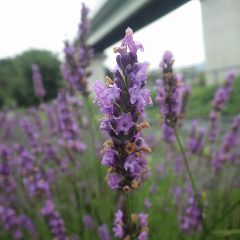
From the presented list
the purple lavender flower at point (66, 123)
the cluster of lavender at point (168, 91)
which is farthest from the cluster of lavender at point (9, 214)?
the cluster of lavender at point (168, 91)

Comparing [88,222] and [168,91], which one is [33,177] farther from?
[168,91]

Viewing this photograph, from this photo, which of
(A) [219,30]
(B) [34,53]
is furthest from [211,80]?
(B) [34,53]

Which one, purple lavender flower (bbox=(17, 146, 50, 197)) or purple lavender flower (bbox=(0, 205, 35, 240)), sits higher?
purple lavender flower (bbox=(17, 146, 50, 197))

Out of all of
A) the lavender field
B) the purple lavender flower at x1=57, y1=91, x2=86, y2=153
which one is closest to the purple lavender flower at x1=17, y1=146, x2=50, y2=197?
the lavender field

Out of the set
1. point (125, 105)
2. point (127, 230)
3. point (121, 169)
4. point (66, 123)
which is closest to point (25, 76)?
point (66, 123)

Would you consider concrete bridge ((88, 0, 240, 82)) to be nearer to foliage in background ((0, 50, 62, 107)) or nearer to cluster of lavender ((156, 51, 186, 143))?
cluster of lavender ((156, 51, 186, 143))

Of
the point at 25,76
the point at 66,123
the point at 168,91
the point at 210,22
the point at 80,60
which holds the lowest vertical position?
the point at 66,123
